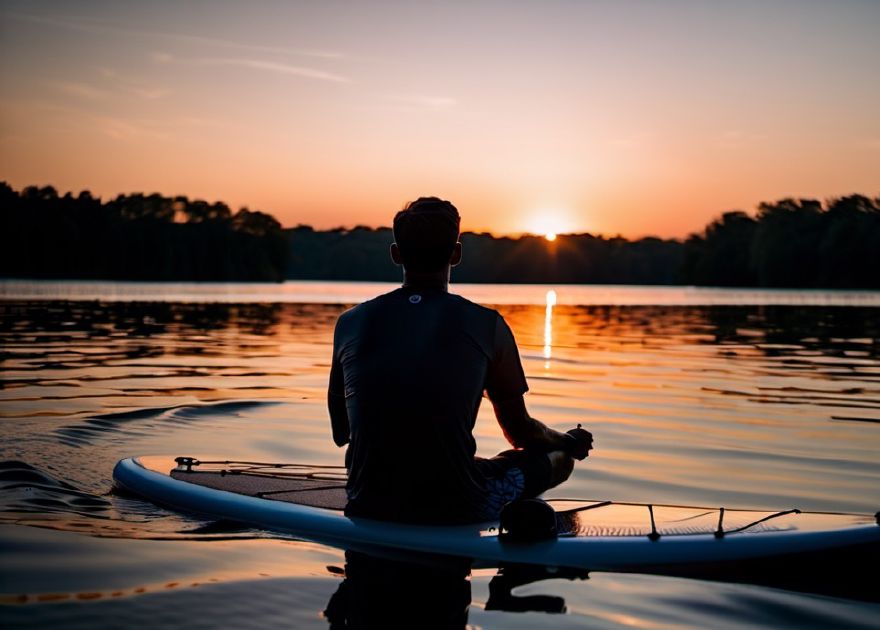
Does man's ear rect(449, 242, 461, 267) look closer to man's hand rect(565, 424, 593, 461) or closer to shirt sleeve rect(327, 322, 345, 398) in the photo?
shirt sleeve rect(327, 322, 345, 398)

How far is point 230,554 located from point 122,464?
2075mm

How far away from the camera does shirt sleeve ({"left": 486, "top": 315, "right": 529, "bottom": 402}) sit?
4.21 meters

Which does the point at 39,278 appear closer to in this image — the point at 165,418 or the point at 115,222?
the point at 115,222

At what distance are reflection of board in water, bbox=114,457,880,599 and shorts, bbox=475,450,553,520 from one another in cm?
15

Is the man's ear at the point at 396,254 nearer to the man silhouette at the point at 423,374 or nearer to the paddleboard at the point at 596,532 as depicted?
the man silhouette at the point at 423,374

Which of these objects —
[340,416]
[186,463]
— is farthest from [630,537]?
[186,463]

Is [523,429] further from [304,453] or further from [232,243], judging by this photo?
[232,243]

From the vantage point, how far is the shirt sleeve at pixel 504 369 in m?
4.21

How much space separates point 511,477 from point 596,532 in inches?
20.4

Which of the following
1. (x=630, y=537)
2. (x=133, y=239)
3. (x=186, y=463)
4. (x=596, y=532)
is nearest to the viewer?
(x=630, y=537)

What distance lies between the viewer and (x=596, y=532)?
4.77m

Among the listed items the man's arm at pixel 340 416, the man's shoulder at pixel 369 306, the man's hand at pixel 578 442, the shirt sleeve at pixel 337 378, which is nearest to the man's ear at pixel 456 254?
the man's shoulder at pixel 369 306

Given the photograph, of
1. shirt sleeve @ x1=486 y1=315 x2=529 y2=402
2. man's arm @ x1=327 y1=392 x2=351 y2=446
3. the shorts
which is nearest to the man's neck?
shirt sleeve @ x1=486 y1=315 x2=529 y2=402

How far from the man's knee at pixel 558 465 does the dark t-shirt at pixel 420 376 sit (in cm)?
76
